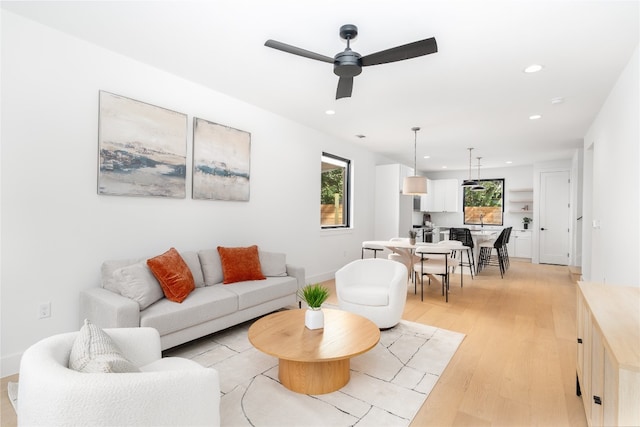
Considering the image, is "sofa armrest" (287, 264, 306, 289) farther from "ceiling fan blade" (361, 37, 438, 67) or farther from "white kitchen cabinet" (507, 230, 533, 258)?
"white kitchen cabinet" (507, 230, 533, 258)

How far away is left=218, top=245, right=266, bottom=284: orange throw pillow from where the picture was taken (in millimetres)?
3447

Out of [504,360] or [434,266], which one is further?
[434,266]

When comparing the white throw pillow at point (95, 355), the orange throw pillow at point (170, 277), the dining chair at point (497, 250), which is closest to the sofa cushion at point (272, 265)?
the orange throw pillow at point (170, 277)

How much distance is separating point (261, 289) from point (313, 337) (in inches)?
47.3

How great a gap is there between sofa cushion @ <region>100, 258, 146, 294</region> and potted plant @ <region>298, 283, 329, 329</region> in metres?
1.58

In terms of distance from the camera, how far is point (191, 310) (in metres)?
2.68

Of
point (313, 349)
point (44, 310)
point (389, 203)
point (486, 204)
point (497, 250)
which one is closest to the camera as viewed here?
point (313, 349)

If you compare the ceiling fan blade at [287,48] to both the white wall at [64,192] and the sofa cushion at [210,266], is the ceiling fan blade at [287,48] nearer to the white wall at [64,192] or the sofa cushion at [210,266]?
the white wall at [64,192]

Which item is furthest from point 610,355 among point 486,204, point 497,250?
point 486,204

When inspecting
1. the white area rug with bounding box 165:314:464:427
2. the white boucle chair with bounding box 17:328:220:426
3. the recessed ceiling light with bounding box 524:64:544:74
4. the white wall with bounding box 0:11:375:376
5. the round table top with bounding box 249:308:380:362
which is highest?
the recessed ceiling light with bounding box 524:64:544:74

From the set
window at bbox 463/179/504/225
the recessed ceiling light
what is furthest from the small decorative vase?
window at bbox 463/179/504/225

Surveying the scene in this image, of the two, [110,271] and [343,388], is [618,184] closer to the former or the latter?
[343,388]

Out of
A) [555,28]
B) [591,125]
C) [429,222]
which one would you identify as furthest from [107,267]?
[429,222]

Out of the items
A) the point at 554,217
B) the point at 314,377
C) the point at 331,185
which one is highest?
the point at 331,185
